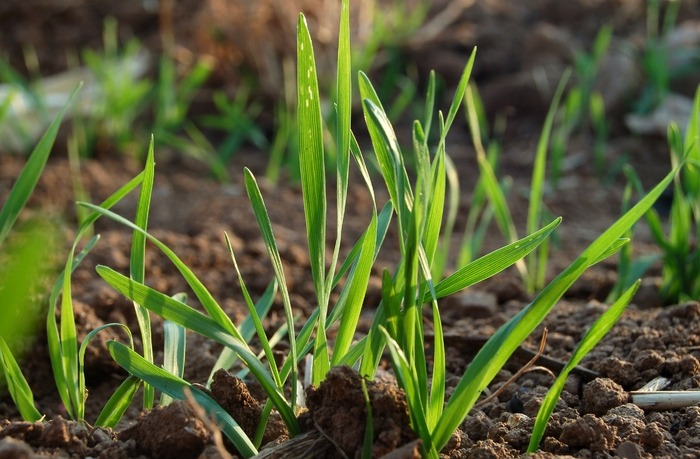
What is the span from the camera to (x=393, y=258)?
219 cm

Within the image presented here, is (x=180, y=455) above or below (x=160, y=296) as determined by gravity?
below

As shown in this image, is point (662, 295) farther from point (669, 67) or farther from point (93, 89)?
point (93, 89)

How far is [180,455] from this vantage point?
34.9 inches

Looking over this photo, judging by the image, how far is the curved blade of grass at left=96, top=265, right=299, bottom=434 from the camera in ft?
2.95

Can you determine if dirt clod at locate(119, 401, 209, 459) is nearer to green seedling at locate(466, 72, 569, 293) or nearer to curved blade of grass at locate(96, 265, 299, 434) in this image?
curved blade of grass at locate(96, 265, 299, 434)

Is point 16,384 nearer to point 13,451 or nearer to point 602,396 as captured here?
point 13,451

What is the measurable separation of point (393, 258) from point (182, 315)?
4.25ft

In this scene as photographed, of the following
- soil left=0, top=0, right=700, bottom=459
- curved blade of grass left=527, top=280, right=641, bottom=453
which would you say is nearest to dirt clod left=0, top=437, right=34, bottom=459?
soil left=0, top=0, right=700, bottom=459

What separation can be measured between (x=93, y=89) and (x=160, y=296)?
244 cm

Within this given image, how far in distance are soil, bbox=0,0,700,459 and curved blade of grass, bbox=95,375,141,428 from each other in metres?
0.04

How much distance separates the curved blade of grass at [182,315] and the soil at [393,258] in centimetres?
3

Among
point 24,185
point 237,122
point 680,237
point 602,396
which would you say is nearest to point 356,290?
point 602,396

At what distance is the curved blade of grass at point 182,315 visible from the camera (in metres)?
0.90

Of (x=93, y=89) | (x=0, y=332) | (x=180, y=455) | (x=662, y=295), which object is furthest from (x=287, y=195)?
(x=0, y=332)
